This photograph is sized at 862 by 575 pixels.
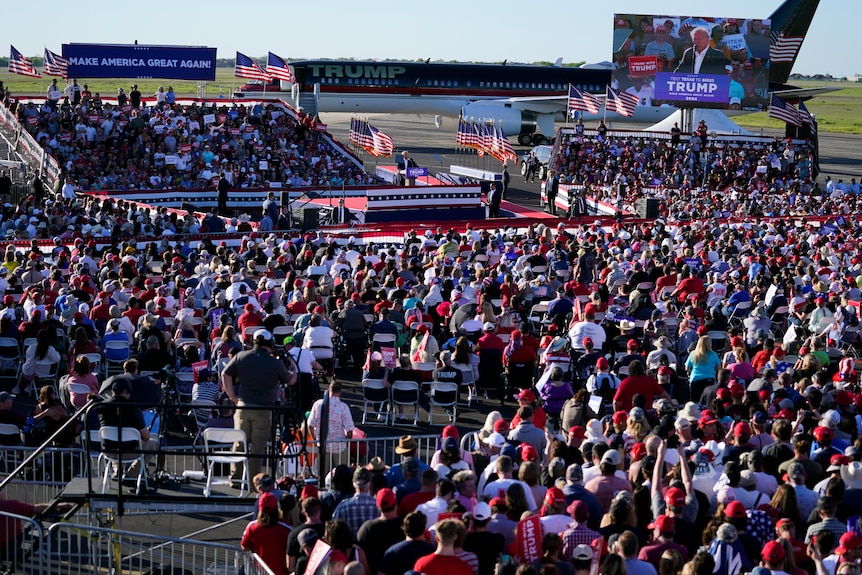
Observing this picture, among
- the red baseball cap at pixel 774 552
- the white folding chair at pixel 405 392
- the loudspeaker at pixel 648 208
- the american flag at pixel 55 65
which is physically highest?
the american flag at pixel 55 65

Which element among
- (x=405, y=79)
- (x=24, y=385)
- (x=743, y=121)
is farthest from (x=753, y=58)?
(x=743, y=121)

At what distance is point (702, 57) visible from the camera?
54781 mm

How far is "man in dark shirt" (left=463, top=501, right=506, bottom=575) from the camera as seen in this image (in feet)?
27.3

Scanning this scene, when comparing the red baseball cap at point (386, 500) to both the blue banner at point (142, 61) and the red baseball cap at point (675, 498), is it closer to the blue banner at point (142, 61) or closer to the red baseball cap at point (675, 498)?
the red baseball cap at point (675, 498)

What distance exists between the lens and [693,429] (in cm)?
1177

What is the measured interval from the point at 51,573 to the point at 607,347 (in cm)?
935

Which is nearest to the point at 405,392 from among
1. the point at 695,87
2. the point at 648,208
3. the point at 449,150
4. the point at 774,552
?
the point at 774,552

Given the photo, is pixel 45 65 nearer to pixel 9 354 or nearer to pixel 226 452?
pixel 9 354

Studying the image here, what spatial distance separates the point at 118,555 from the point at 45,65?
139 ft

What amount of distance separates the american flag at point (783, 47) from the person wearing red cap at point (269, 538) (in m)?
55.8

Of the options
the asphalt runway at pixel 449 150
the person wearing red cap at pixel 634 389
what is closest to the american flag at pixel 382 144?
the asphalt runway at pixel 449 150

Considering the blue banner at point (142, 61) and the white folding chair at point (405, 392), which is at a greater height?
the blue banner at point (142, 61)

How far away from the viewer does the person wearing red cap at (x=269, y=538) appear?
8.79m

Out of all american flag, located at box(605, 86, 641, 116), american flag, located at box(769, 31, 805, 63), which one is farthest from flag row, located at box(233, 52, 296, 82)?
american flag, located at box(769, 31, 805, 63)
